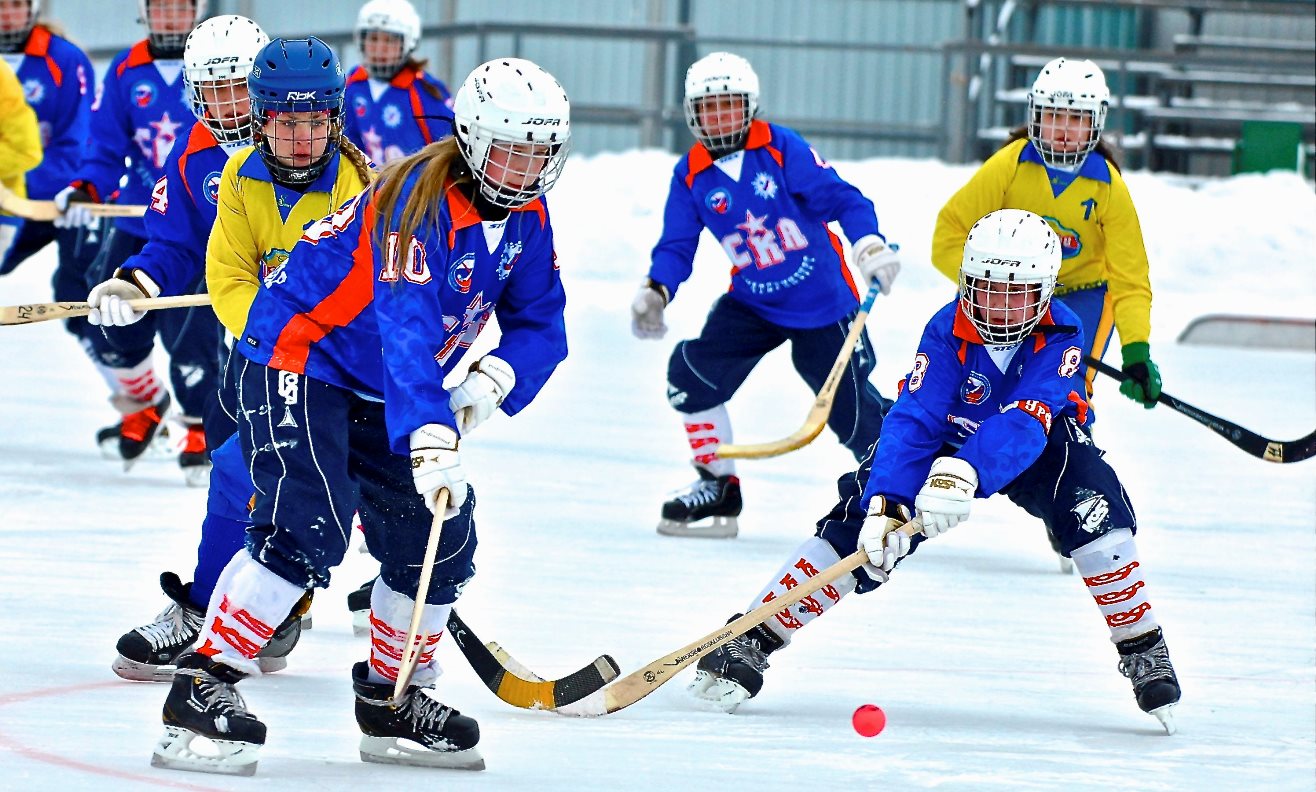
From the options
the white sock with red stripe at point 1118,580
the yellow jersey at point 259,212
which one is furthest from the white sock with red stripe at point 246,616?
the white sock with red stripe at point 1118,580

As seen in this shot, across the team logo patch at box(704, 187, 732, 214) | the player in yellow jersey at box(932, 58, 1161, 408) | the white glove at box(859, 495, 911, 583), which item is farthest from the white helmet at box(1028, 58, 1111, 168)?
the white glove at box(859, 495, 911, 583)

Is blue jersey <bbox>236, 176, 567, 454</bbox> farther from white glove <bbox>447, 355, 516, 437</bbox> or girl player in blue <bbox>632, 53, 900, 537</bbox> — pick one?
girl player in blue <bbox>632, 53, 900, 537</bbox>

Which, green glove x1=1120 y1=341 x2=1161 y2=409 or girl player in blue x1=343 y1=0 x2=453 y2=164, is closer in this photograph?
green glove x1=1120 y1=341 x2=1161 y2=409

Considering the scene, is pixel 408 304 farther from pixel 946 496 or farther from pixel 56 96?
pixel 56 96

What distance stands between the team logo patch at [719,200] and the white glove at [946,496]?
2172 mm

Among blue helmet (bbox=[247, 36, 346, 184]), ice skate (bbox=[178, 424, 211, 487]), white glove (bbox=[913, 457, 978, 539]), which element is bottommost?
ice skate (bbox=[178, 424, 211, 487])

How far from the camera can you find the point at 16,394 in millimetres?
7055

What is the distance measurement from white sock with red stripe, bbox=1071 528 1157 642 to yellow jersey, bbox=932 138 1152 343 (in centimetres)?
146

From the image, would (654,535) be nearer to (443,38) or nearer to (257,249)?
(257,249)

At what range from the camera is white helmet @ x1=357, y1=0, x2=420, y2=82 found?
277 inches

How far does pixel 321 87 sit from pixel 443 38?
1052 cm

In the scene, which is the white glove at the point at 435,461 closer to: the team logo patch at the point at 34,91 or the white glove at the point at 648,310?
the white glove at the point at 648,310

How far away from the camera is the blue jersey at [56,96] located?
21.4ft

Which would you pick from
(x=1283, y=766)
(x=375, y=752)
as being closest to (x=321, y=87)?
(x=375, y=752)
